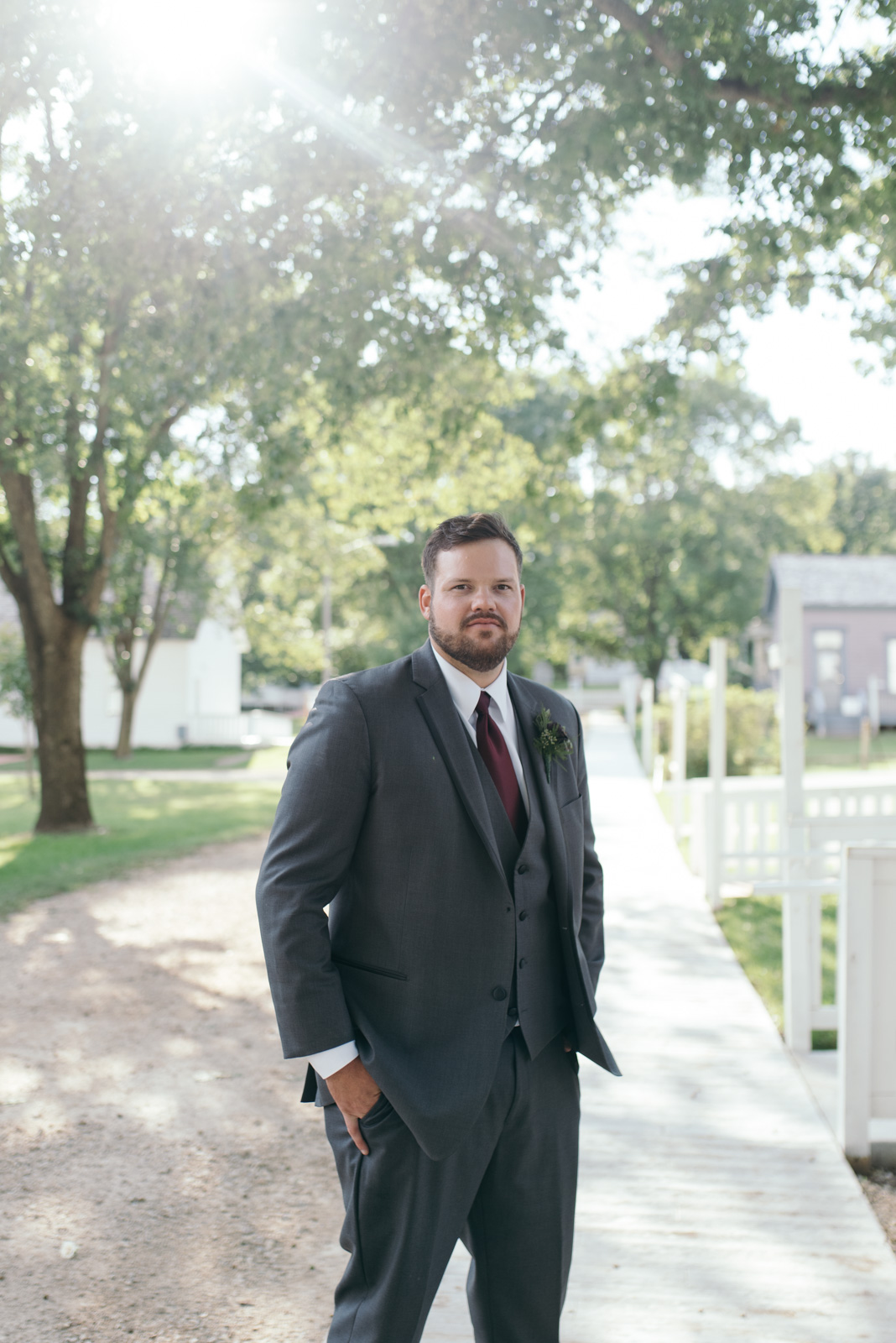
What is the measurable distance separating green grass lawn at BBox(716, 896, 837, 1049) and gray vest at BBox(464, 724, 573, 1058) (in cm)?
387

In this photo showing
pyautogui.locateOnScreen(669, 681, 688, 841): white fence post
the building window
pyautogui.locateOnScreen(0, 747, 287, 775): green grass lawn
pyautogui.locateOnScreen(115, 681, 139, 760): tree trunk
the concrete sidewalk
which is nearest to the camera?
the concrete sidewalk

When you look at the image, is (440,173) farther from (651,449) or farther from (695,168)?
(651,449)

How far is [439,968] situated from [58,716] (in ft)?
39.4

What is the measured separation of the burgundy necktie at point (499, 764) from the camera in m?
2.42

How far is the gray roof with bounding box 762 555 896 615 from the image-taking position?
3312cm

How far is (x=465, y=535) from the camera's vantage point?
7.70 feet

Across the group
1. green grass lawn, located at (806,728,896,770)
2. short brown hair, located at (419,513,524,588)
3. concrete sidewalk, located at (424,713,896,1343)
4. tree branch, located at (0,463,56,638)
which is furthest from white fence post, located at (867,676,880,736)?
short brown hair, located at (419,513,524,588)

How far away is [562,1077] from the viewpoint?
242 cm

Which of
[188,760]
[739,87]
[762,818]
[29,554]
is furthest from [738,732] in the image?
[188,760]

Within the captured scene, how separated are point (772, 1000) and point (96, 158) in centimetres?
780

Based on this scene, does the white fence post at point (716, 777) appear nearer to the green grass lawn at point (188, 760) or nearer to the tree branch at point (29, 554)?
the tree branch at point (29, 554)

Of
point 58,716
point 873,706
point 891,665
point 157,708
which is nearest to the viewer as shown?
point 58,716

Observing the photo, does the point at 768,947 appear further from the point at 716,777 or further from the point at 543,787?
the point at 543,787

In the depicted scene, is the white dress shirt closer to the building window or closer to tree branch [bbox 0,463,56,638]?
tree branch [bbox 0,463,56,638]
